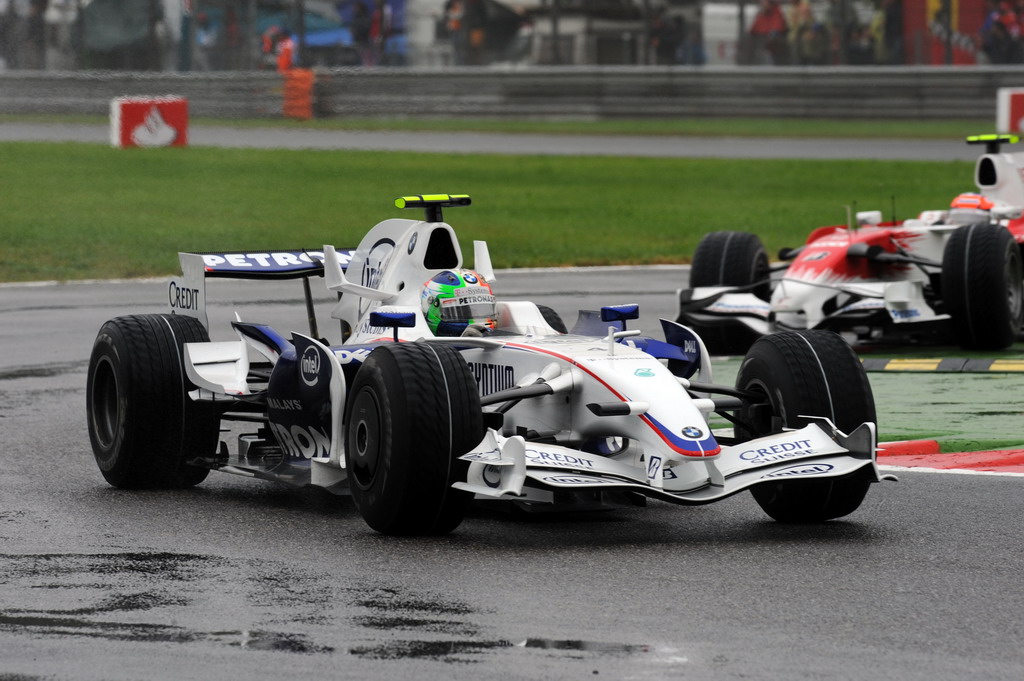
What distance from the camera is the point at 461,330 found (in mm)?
9500

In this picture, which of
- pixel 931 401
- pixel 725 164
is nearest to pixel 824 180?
pixel 725 164

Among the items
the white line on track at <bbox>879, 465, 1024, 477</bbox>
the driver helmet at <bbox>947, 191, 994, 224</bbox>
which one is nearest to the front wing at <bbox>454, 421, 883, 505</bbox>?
the white line on track at <bbox>879, 465, 1024, 477</bbox>

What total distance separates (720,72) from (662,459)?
3155 centimetres

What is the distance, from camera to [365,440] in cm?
820

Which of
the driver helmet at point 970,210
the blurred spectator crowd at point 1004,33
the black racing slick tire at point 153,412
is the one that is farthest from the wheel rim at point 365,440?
the blurred spectator crowd at point 1004,33

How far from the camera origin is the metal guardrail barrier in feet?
122

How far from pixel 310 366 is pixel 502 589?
211cm

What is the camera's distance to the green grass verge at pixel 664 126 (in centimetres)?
3703

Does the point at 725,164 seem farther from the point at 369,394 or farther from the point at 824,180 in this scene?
the point at 369,394

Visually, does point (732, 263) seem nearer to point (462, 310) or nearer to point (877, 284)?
point (877, 284)

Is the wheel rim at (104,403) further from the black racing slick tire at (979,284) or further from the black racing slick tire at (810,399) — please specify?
the black racing slick tire at (979,284)

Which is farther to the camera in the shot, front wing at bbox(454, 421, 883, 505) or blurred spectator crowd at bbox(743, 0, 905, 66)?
blurred spectator crowd at bbox(743, 0, 905, 66)

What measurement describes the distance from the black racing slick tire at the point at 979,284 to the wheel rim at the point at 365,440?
7.75 metres

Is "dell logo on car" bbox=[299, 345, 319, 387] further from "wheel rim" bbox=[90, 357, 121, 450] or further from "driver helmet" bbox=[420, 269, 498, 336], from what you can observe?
"wheel rim" bbox=[90, 357, 121, 450]
